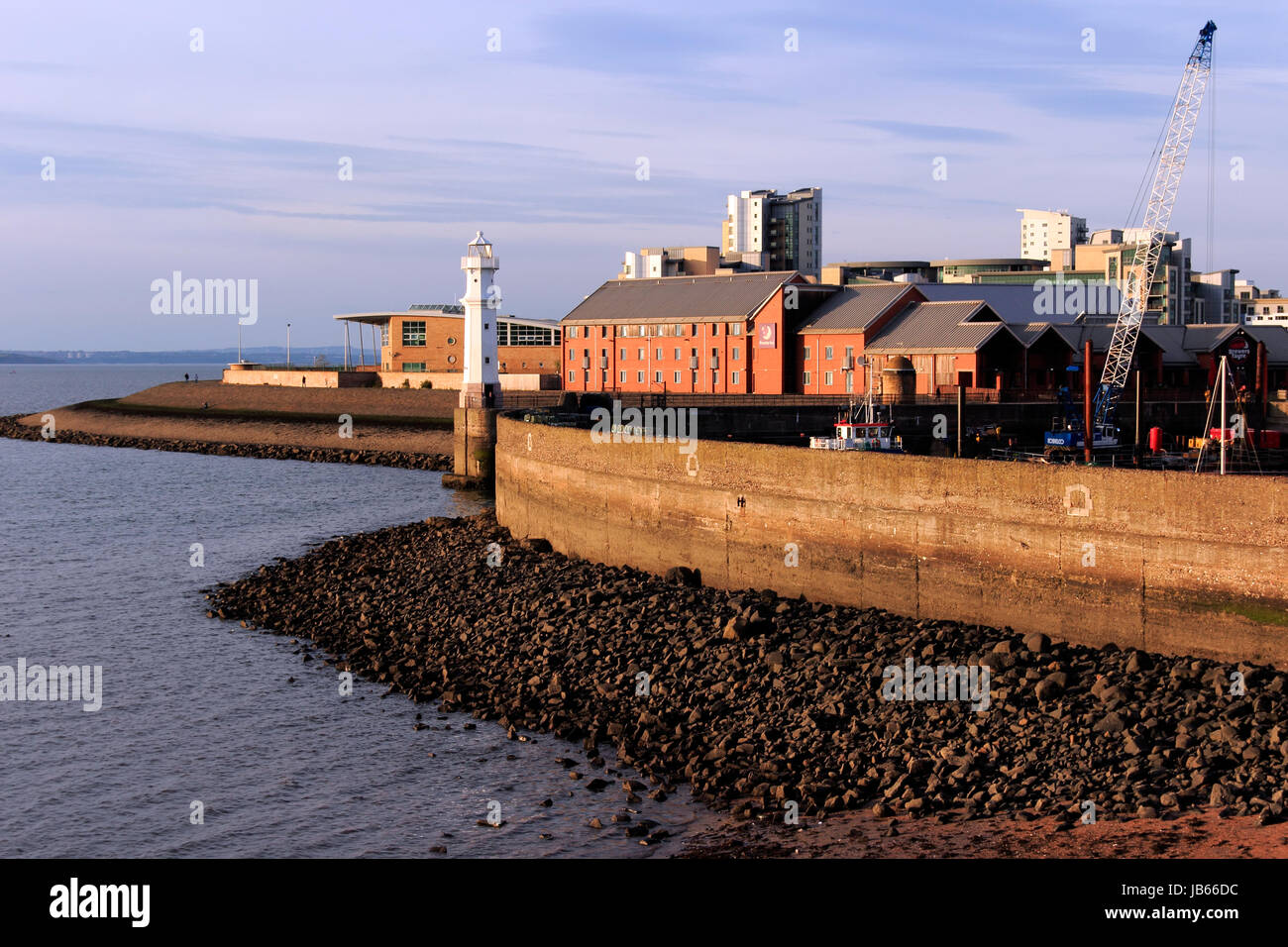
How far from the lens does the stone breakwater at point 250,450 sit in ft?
294

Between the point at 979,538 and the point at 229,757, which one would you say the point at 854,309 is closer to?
the point at 979,538

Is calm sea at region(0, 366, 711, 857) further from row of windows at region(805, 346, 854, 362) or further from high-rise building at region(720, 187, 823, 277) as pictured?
high-rise building at region(720, 187, 823, 277)

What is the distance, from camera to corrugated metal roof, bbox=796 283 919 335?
77375 millimetres

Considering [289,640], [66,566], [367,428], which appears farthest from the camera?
[367,428]

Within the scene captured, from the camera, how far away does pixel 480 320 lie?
76.9m

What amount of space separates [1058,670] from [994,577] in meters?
4.51

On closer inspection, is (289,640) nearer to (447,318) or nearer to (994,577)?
(994,577)

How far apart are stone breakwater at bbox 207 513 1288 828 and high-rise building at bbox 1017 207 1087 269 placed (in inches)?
6284

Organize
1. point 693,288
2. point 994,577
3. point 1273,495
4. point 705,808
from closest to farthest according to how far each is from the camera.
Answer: point 705,808, point 1273,495, point 994,577, point 693,288

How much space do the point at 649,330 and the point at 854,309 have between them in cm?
1536

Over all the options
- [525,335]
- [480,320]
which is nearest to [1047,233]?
[525,335]

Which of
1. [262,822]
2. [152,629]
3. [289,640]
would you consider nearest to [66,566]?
[152,629]

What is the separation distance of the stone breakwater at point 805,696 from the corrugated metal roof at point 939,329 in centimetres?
3558

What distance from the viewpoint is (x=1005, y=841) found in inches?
772
